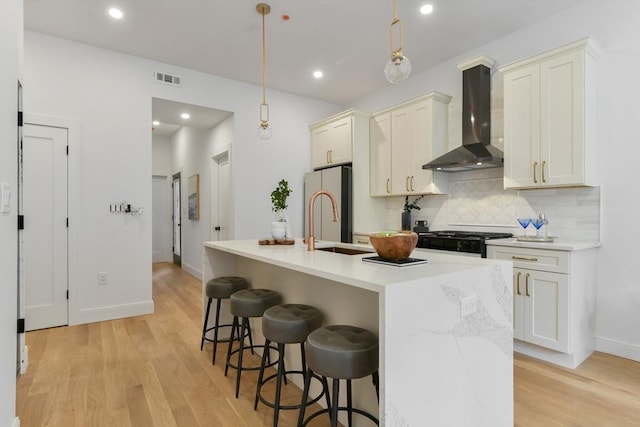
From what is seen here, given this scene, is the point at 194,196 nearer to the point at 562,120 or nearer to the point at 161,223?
the point at 161,223

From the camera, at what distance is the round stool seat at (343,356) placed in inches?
56.7

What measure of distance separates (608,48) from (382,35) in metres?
1.98

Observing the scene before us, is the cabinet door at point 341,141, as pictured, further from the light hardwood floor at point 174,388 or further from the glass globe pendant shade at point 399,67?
the light hardwood floor at point 174,388

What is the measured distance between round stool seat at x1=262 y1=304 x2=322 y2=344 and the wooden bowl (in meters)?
0.60

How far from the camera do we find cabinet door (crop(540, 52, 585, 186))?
275cm

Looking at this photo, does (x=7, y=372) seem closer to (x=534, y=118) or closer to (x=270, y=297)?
(x=270, y=297)

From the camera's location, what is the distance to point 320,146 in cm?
525

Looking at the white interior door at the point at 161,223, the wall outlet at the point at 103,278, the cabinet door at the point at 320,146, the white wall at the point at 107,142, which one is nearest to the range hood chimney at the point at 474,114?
the cabinet door at the point at 320,146

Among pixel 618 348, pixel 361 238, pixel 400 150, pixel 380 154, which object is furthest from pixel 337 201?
pixel 618 348

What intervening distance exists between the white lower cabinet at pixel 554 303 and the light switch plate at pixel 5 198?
11.0ft

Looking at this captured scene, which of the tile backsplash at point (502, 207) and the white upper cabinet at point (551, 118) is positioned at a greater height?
the white upper cabinet at point (551, 118)

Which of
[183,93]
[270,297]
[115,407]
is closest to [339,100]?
[183,93]

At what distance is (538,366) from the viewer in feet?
8.81

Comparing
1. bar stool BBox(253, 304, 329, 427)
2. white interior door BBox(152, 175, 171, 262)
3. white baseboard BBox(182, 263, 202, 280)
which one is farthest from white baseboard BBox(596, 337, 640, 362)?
white interior door BBox(152, 175, 171, 262)
